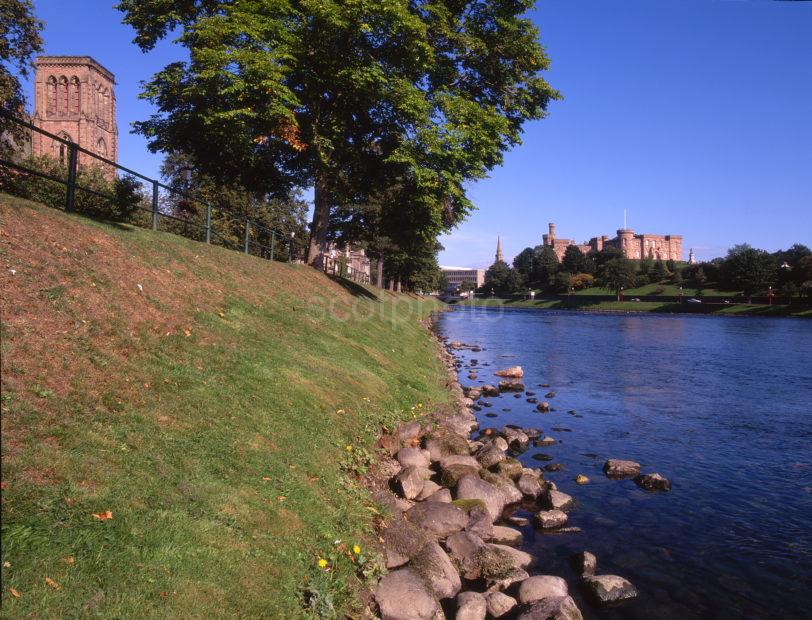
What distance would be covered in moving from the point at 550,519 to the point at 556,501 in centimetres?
77

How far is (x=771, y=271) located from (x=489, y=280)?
97.5m

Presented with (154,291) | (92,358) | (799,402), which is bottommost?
(799,402)

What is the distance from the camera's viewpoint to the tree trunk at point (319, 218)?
24.5 m

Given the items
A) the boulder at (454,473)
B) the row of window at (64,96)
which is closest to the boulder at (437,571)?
the boulder at (454,473)

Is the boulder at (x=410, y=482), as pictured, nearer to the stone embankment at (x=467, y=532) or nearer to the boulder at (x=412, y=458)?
the stone embankment at (x=467, y=532)

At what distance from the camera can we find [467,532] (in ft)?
24.1

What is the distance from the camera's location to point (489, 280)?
186m

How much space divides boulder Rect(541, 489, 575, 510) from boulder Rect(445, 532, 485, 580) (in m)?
2.46

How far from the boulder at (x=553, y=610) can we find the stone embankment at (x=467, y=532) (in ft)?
0.04

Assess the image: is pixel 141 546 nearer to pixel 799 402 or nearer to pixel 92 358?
pixel 92 358

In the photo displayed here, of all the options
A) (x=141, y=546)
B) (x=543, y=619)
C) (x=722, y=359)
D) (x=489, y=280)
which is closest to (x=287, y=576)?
(x=141, y=546)

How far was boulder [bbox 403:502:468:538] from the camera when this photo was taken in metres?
7.66

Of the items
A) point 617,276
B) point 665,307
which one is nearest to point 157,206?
point 665,307

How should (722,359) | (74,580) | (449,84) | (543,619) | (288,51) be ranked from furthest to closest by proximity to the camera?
1. (722,359)
2. (449,84)
3. (288,51)
4. (543,619)
5. (74,580)
